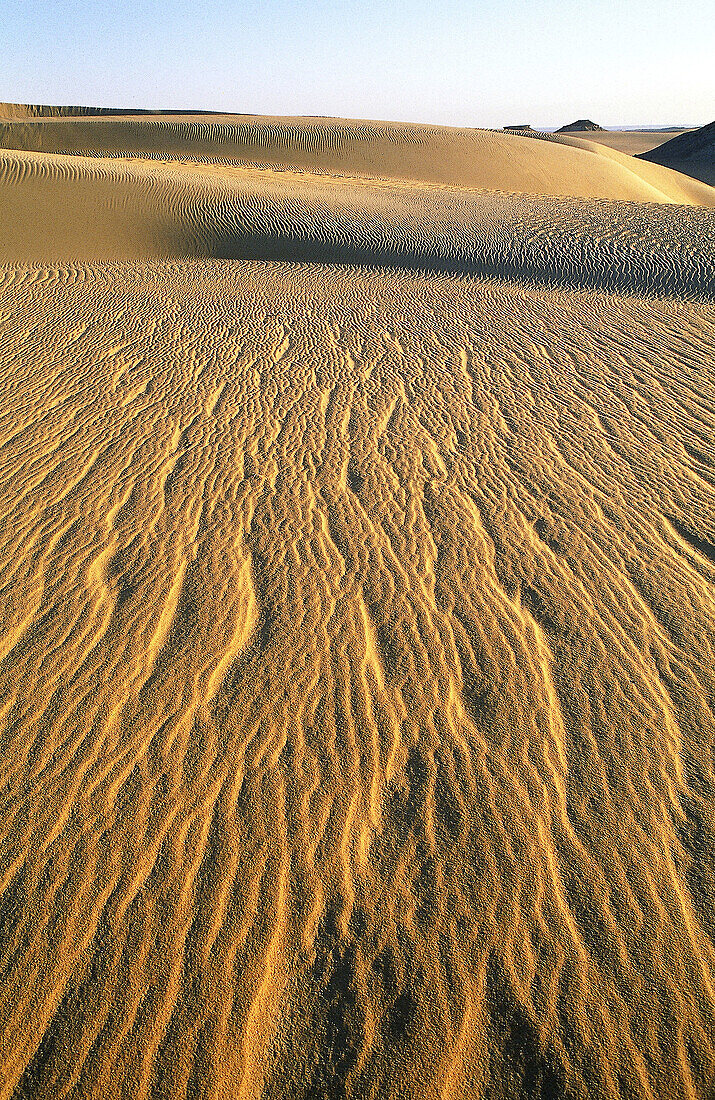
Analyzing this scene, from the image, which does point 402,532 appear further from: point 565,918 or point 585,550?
point 565,918

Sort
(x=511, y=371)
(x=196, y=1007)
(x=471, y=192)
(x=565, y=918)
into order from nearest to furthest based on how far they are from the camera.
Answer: (x=196, y=1007)
(x=565, y=918)
(x=511, y=371)
(x=471, y=192)

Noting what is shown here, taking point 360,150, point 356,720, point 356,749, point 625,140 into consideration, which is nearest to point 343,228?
point 356,720

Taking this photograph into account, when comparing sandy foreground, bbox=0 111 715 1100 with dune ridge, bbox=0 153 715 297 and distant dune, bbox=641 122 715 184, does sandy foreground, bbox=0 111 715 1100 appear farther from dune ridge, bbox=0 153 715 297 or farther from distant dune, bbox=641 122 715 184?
distant dune, bbox=641 122 715 184

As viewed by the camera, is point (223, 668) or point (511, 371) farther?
point (511, 371)

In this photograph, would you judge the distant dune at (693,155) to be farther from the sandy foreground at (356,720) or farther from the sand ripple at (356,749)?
the sand ripple at (356,749)

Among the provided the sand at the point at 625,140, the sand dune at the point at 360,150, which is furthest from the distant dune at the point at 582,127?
the sand dune at the point at 360,150

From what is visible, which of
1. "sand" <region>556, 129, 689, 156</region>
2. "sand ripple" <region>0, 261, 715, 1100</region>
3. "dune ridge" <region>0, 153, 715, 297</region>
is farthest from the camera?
"sand" <region>556, 129, 689, 156</region>

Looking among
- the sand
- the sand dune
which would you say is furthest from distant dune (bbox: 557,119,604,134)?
the sand dune

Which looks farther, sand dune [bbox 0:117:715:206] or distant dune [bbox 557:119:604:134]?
distant dune [bbox 557:119:604:134]

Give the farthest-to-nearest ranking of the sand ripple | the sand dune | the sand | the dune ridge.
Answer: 1. the sand
2. the sand dune
3. the dune ridge
4. the sand ripple

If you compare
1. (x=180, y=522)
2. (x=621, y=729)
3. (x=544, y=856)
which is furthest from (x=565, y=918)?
(x=180, y=522)
